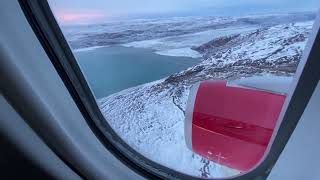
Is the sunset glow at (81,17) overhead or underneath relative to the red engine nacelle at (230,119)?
overhead

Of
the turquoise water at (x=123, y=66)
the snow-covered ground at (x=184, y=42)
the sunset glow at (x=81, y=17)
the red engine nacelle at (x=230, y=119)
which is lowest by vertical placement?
the red engine nacelle at (x=230, y=119)

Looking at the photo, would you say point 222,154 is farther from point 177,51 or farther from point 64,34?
point 64,34

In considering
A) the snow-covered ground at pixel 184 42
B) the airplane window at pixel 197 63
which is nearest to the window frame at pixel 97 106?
the airplane window at pixel 197 63

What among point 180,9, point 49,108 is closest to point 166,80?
point 180,9

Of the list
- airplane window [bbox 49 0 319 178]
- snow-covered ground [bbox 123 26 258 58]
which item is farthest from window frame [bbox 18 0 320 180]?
snow-covered ground [bbox 123 26 258 58]

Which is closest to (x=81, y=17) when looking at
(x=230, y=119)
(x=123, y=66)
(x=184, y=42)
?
(x=123, y=66)

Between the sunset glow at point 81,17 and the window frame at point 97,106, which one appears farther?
the sunset glow at point 81,17

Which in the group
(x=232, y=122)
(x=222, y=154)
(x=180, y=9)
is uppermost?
(x=180, y=9)

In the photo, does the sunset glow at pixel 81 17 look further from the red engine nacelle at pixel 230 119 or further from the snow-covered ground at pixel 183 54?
the red engine nacelle at pixel 230 119
